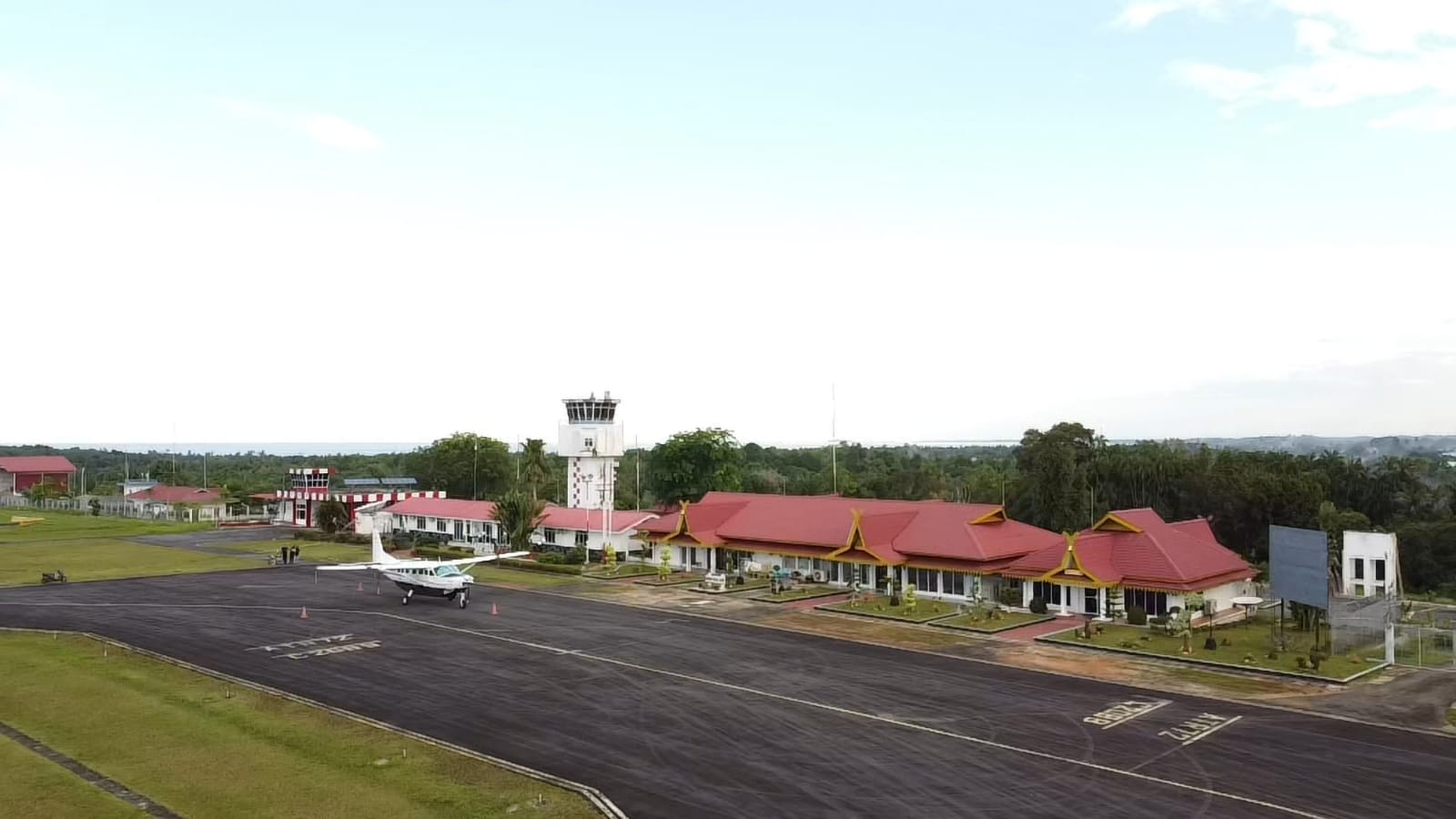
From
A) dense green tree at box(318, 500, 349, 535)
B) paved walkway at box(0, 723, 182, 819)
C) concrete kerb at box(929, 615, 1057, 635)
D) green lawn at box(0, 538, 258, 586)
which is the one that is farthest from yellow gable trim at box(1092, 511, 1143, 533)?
dense green tree at box(318, 500, 349, 535)

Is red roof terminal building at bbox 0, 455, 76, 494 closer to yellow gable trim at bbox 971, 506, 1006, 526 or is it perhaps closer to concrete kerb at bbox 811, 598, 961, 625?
concrete kerb at bbox 811, 598, 961, 625

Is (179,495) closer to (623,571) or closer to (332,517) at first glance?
(332,517)

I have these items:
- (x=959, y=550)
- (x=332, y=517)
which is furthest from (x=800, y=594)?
(x=332, y=517)

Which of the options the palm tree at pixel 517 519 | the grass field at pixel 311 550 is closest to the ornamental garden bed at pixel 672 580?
the palm tree at pixel 517 519

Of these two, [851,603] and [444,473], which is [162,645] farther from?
[444,473]

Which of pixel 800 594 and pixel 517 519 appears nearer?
pixel 800 594

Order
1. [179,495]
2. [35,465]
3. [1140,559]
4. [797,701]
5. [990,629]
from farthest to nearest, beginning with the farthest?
[35,465] → [179,495] → [1140,559] → [990,629] → [797,701]

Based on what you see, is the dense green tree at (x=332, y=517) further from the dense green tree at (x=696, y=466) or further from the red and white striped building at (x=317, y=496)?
the dense green tree at (x=696, y=466)
